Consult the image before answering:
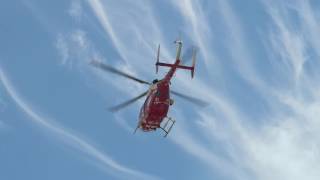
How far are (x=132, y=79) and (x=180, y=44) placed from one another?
45.2 ft

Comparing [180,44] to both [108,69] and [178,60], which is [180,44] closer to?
[178,60]

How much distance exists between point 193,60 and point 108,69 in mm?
15691

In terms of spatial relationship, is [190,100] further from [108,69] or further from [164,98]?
[108,69]

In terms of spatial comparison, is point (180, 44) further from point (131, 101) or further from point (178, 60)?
point (131, 101)

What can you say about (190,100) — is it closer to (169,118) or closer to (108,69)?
(169,118)

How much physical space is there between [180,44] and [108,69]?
48.1ft

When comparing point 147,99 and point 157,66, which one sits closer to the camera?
point 157,66

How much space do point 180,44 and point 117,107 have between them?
1795 centimetres

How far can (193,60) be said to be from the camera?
17188 cm

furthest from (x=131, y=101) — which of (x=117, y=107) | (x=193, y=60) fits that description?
(x=193, y=60)

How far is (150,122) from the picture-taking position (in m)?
176

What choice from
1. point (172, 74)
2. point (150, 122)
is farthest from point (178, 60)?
point (150, 122)

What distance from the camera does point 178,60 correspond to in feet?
560

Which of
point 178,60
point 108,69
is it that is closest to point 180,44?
point 178,60
